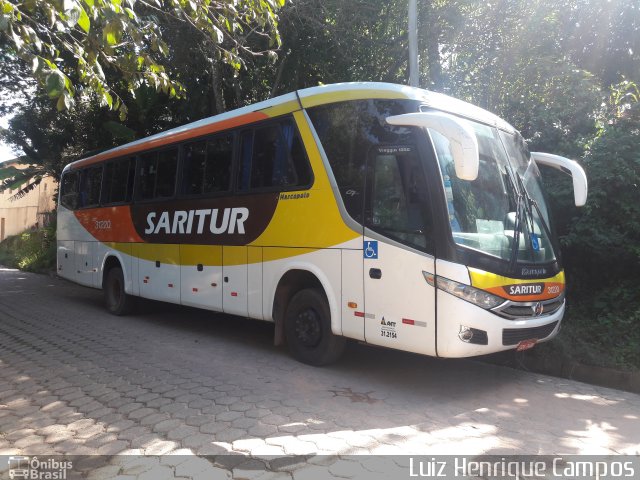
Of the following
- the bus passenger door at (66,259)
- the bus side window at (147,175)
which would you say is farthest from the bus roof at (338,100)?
the bus passenger door at (66,259)

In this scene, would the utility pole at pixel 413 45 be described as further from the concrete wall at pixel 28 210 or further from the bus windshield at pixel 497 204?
the concrete wall at pixel 28 210

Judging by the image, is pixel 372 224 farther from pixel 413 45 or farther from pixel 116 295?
pixel 116 295

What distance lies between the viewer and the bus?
16.0 feet

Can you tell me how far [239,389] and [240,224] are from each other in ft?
7.96

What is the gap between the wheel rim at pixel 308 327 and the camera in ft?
20.0

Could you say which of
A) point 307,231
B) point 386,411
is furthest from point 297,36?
point 386,411

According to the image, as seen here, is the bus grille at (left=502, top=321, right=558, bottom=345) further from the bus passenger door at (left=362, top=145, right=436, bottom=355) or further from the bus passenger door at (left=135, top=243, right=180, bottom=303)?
the bus passenger door at (left=135, top=243, right=180, bottom=303)

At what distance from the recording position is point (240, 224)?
7012 millimetres

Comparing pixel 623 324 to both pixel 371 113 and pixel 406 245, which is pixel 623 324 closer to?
pixel 406 245

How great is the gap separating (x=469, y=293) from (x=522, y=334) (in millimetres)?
804

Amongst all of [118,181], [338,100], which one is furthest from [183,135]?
[338,100]

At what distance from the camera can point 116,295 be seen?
10219mm

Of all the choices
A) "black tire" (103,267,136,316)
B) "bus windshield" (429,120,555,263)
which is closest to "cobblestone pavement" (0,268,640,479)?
"bus windshield" (429,120,555,263)

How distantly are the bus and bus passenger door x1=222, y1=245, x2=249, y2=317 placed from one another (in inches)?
0.9
